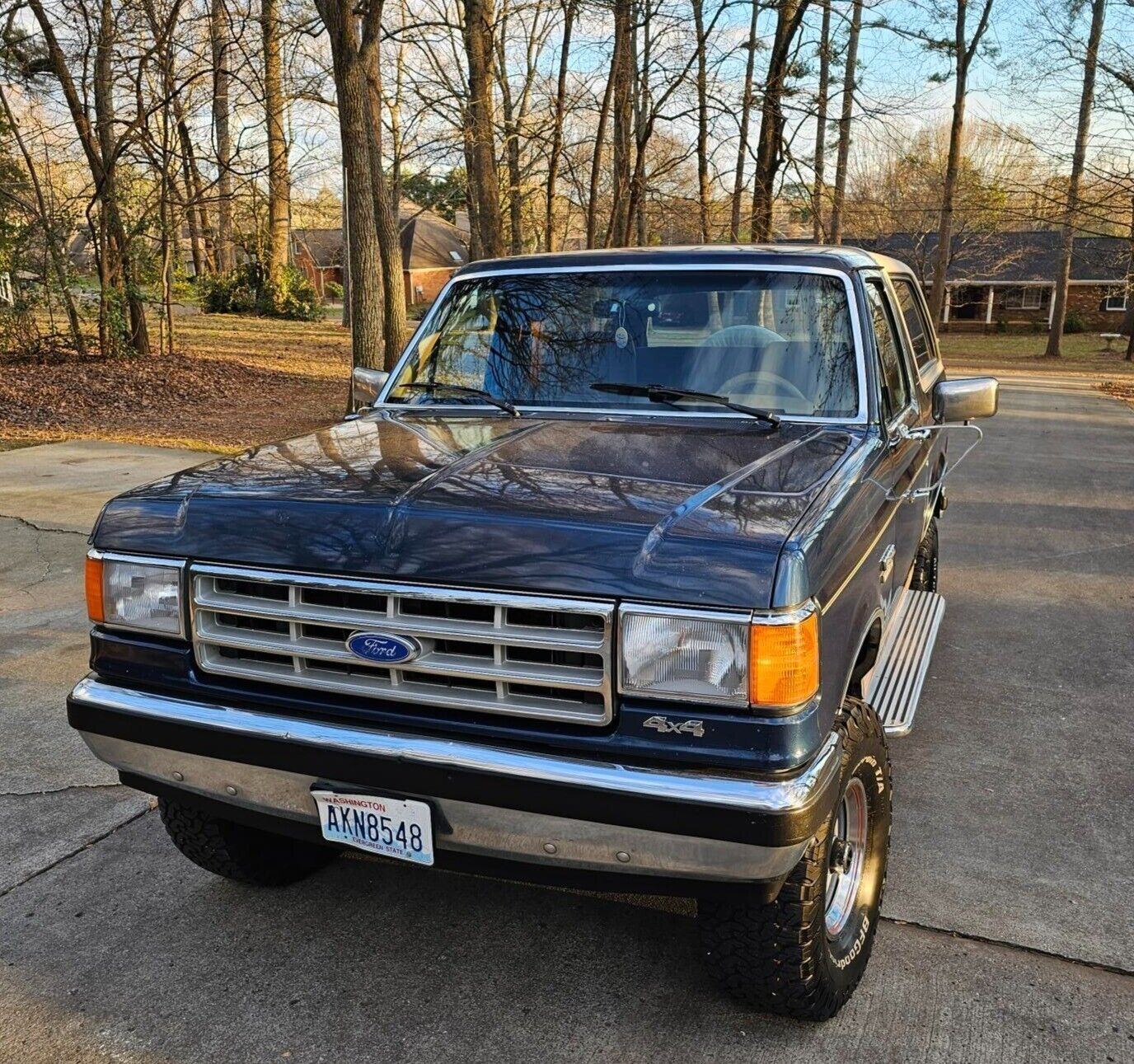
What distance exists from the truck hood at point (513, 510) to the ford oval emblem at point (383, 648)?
15 cm

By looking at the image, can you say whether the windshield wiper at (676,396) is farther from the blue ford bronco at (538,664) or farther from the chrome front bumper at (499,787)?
the chrome front bumper at (499,787)

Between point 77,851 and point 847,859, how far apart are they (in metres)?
A: 2.49

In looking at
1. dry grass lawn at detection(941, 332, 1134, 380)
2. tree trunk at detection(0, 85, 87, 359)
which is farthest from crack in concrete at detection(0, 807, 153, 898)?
dry grass lawn at detection(941, 332, 1134, 380)

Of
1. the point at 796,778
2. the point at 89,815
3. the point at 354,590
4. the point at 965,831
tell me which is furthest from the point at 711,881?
the point at 89,815

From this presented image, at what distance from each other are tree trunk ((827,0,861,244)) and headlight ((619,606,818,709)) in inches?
550

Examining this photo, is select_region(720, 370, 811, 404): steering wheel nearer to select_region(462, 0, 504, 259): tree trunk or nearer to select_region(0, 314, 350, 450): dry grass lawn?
select_region(0, 314, 350, 450): dry grass lawn

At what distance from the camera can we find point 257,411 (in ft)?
47.5

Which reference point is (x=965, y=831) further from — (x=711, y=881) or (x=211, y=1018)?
(x=211, y=1018)

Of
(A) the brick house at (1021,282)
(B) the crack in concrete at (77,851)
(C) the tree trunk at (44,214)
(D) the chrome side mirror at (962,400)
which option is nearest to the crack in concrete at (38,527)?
(B) the crack in concrete at (77,851)

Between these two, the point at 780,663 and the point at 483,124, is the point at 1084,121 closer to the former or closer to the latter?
the point at 483,124

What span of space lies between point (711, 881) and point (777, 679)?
480mm

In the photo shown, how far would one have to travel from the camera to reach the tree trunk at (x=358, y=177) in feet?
38.0

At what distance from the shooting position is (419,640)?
238 centimetres

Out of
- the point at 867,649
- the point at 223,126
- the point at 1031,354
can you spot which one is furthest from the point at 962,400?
the point at 1031,354
